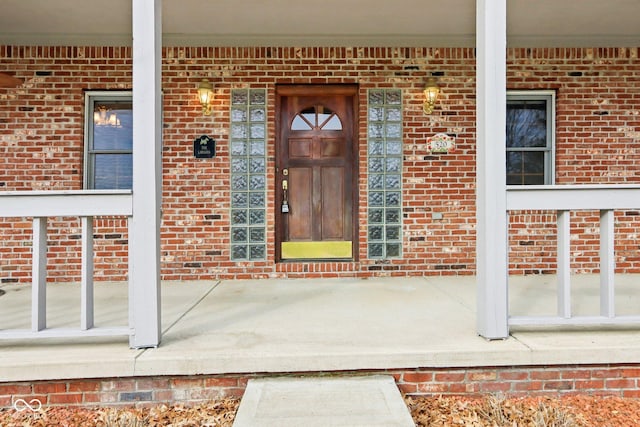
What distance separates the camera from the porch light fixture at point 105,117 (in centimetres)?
488

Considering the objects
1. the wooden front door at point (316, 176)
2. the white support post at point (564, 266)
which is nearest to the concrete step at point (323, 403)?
the white support post at point (564, 266)

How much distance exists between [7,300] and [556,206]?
4.66 meters

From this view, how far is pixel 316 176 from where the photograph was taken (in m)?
Result: 4.97

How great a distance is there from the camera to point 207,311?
333 cm

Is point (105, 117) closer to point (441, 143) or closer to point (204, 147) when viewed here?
point (204, 147)

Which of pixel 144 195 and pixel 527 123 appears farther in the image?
pixel 527 123

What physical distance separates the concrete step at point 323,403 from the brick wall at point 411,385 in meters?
0.10

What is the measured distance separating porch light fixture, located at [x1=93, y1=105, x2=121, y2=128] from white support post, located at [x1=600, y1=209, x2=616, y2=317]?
4.93 metres

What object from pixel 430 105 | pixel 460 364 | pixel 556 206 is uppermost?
→ pixel 430 105

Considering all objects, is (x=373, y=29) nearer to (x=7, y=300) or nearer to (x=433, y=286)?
(x=433, y=286)

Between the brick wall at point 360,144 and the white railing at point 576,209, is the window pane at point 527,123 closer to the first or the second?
the brick wall at point 360,144

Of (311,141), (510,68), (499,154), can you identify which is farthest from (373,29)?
(499,154)

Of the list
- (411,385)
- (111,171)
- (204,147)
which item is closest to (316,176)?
(204,147)

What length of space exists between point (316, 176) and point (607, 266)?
3.11m
